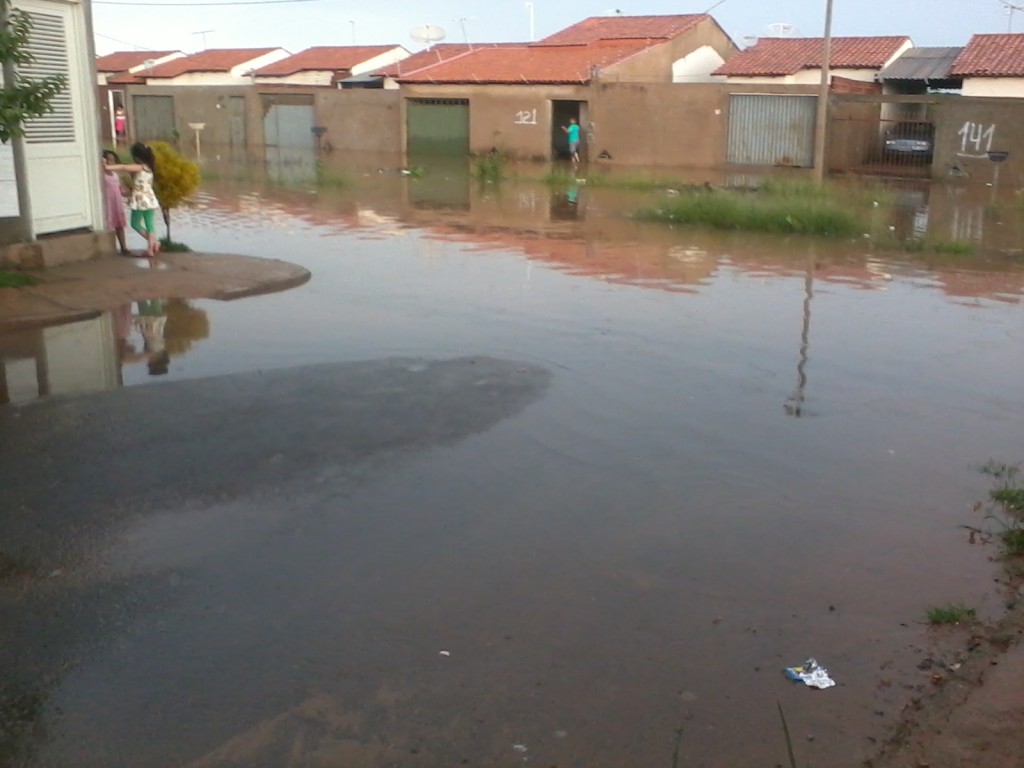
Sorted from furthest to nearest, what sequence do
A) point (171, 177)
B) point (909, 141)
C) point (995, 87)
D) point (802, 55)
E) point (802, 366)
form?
point (802, 55), point (995, 87), point (909, 141), point (171, 177), point (802, 366)

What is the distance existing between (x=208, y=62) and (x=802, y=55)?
31316 mm

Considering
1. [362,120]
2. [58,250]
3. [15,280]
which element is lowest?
[15,280]

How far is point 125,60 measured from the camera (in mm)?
60375

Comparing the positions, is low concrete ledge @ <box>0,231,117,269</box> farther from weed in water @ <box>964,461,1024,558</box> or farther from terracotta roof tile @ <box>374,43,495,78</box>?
terracotta roof tile @ <box>374,43,495,78</box>

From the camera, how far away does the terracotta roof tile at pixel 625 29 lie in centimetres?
3938

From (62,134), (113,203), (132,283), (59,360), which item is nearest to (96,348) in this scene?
(59,360)

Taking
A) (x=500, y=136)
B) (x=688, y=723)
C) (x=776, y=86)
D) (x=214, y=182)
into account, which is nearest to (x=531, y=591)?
(x=688, y=723)

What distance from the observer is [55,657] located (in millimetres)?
4273

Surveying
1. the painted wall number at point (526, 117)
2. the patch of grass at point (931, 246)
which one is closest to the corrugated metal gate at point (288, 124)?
the painted wall number at point (526, 117)

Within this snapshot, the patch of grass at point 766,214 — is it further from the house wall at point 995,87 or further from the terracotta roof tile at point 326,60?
the terracotta roof tile at point 326,60

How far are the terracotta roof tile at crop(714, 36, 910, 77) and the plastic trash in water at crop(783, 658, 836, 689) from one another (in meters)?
34.4

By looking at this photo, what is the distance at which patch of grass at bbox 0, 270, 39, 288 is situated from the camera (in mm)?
10633

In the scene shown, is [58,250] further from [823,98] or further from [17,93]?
[823,98]

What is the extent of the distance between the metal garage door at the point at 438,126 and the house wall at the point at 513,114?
464 mm
